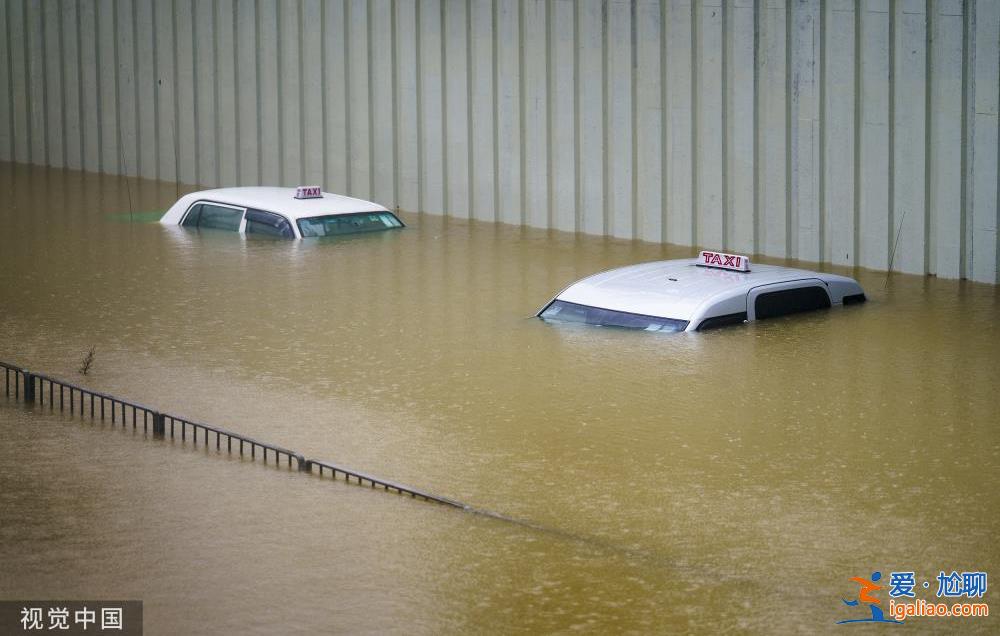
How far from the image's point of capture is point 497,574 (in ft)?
28.7

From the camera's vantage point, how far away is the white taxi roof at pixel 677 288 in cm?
1462

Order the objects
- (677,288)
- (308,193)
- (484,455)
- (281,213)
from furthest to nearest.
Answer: (308,193)
(281,213)
(677,288)
(484,455)

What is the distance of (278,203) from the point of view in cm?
2033

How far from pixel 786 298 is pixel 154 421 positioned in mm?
6125

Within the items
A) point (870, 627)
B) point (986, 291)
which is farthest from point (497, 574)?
point (986, 291)

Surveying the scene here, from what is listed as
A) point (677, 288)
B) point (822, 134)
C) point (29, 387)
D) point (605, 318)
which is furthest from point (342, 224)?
point (29, 387)

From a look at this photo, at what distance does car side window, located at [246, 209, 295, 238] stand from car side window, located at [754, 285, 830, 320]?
6.65m

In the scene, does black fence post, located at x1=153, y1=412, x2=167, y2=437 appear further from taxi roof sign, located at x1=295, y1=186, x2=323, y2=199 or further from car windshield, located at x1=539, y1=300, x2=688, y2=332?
taxi roof sign, located at x1=295, y1=186, x2=323, y2=199

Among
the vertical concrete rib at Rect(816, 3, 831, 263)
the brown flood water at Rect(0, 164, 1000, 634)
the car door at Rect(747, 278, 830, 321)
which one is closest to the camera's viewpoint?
the brown flood water at Rect(0, 164, 1000, 634)

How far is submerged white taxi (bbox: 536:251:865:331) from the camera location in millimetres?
14594

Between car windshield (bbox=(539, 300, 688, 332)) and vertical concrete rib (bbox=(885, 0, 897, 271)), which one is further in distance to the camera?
vertical concrete rib (bbox=(885, 0, 897, 271))

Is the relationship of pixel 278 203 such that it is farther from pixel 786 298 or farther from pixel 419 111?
pixel 786 298

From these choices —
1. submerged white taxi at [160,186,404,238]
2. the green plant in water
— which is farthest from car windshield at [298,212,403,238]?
the green plant in water

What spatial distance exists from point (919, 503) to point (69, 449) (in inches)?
Answer: 205
